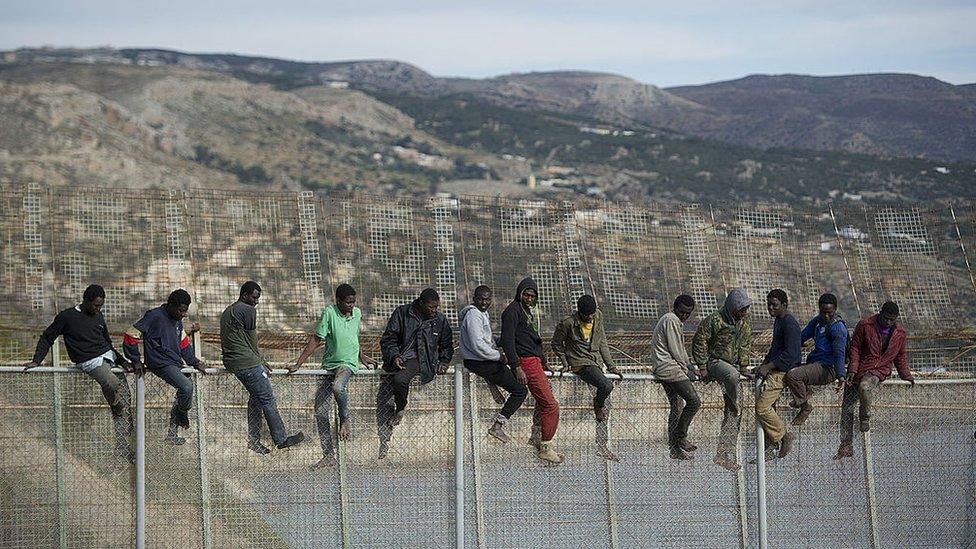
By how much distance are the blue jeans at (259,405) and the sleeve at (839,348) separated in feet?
16.1

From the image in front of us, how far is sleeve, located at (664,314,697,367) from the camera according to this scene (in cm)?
1141

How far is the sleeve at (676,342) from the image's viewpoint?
11.4m

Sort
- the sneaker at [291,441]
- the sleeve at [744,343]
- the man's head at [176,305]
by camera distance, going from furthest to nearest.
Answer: the sleeve at [744,343]
the man's head at [176,305]
the sneaker at [291,441]

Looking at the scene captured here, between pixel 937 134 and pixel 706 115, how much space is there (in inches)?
3182

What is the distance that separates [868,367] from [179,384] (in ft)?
20.0

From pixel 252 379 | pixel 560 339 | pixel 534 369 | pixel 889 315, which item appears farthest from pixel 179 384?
pixel 889 315

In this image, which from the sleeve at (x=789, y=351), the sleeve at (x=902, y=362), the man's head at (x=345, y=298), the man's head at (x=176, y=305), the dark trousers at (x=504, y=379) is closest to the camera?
the man's head at (x=176, y=305)

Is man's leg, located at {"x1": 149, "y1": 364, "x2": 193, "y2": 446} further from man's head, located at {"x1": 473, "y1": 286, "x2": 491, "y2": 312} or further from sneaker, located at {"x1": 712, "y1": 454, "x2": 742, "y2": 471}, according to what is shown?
sneaker, located at {"x1": 712, "y1": 454, "x2": 742, "y2": 471}

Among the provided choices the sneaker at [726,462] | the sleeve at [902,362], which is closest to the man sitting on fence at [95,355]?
the sneaker at [726,462]

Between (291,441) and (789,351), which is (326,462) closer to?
(291,441)

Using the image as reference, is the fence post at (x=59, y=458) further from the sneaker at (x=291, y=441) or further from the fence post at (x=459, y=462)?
the fence post at (x=459, y=462)

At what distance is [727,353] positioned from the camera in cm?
1157

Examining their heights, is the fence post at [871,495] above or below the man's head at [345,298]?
below

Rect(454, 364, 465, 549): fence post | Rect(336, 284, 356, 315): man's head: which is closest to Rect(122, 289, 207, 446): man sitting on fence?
Rect(336, 284, 356, 315): man's head
